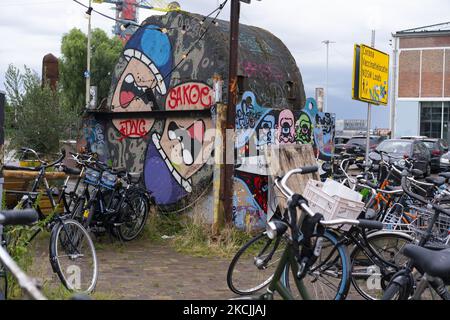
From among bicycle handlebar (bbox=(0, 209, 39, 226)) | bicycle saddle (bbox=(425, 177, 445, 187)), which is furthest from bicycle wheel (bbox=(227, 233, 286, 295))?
bicycle saddle (bbox=(425, 177, 445, 187))

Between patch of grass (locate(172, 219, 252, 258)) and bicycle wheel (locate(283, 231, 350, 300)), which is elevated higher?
bicycle wheel (locate(283, 231, 350, 300))

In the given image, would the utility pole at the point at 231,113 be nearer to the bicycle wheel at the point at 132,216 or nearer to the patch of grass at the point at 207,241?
the patch of grass at the point at 207,241

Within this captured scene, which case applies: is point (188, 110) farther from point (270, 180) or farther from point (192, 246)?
point (192, 246)

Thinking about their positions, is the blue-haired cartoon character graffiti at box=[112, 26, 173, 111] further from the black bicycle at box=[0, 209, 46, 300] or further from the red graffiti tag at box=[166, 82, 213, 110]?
the black bicycle at box=[0, 209, 46, 300]

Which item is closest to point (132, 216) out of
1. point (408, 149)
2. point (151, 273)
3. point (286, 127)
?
point (151, 273)

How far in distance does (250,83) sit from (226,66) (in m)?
0.63

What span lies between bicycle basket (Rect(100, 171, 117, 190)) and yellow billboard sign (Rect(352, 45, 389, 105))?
170 inches

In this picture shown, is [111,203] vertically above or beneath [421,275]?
beneath

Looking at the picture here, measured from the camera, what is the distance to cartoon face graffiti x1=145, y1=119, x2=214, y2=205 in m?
9.27

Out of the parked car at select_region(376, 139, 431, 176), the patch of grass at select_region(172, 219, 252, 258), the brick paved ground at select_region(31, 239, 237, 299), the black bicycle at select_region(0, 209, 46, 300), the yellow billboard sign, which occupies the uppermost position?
the yellow billboard sign

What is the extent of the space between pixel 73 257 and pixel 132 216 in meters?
2.76

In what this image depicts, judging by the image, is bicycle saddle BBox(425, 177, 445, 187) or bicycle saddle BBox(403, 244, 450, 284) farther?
bicycle saddle BBox(425, 177, 445, 187)

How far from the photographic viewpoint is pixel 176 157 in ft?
31.6

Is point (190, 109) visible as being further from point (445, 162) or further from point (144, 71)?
point (445, 162)
